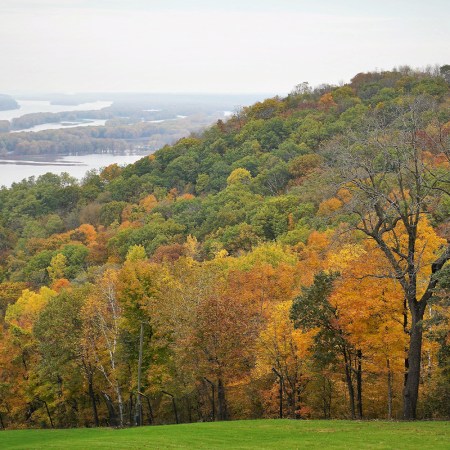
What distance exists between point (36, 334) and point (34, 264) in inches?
2575

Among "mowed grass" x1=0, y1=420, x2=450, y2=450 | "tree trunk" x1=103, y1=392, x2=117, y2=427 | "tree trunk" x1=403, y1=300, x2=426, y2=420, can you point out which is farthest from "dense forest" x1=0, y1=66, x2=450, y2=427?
"mowed grass" x1=0, y1=420, x2=450, y2=450

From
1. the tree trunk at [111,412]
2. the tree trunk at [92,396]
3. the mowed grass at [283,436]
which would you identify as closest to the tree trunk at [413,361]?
the mowed grass at [283,436]

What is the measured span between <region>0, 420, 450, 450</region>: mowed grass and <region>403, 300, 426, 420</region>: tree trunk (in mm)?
1675

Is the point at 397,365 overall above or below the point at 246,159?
below

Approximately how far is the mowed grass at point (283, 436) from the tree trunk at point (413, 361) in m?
1.67

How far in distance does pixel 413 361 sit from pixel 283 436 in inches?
238

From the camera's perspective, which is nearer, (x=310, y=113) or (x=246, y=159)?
(x=246, y=159)

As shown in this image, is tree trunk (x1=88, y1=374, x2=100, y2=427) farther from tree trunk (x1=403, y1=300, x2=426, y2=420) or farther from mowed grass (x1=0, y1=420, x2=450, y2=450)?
tree trunk (x1=403, y1=300, x2=426, y2=420)

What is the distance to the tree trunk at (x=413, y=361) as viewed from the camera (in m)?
26.7

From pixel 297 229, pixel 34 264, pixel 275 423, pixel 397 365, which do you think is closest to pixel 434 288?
pixel 397 365

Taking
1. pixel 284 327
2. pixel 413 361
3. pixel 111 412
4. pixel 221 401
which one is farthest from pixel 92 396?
pixel 413 361

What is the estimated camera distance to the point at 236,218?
97562 millimetres

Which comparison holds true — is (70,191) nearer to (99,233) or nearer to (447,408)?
(99,233)

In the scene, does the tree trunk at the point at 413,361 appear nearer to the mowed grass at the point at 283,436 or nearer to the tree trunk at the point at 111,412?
the mowed grass at the point at 283,436
